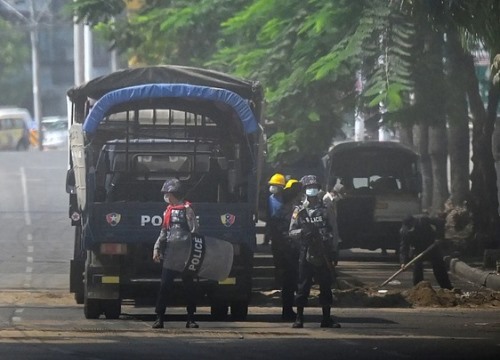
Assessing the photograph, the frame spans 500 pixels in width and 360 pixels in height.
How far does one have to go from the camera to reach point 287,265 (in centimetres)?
1664

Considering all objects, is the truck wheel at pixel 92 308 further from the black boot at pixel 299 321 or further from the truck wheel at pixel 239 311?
the black boot at pixel 299 321

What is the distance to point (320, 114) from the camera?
988 inches

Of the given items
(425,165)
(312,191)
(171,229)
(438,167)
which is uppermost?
(425,165)

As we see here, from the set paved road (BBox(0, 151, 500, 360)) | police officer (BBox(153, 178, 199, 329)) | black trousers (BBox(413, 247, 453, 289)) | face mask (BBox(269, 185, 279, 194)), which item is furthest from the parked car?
police officer (BBox(153, 178, 199, 329))

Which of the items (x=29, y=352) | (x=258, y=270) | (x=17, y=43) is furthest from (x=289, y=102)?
(x=17, y=43)

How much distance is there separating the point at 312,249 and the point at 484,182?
37.4ft

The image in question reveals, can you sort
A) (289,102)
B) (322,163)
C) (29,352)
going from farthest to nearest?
(322,163)
(289,102)
(29,352)

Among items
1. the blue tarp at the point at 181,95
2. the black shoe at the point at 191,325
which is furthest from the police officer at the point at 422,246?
the black shoe at the point at 191,325

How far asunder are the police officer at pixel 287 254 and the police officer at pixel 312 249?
2.43ft

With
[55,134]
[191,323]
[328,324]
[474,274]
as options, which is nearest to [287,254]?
[328,324]

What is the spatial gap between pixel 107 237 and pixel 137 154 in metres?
1.62

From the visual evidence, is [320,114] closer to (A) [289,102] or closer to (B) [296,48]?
(A) [289,102]

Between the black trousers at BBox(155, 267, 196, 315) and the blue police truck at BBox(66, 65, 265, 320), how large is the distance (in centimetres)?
66

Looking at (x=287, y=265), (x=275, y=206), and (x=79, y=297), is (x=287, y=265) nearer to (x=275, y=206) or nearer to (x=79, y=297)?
(x=275, y=206)
